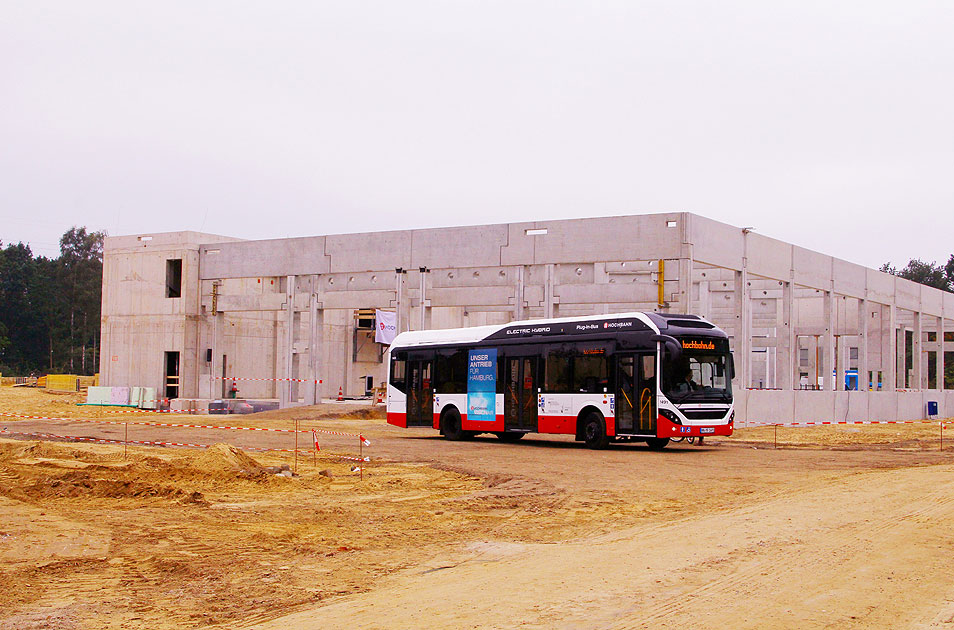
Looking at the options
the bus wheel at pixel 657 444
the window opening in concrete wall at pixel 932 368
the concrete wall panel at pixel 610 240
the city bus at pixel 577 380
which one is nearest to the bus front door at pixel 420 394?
the city bus at pixel 577 380

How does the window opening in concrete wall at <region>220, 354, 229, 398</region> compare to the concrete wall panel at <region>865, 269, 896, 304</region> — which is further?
the window opening in concrete wall at <region>220, 354, 229, 398</region>

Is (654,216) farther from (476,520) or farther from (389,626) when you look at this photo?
(389,626)

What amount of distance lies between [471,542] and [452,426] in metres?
16.6

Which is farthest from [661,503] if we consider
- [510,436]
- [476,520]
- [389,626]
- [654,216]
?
[654,216]

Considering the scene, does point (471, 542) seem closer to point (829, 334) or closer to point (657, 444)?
point (657, 444)

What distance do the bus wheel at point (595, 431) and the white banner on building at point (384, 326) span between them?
2540cm

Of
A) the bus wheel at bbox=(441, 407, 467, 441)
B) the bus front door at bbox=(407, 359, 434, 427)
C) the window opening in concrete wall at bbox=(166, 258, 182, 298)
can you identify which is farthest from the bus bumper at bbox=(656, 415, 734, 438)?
the window opening in concrete wall at bbox=(166, 258, 182, 298)

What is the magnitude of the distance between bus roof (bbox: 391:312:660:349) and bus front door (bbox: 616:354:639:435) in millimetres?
934

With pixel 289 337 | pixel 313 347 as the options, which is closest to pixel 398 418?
pixel 313 347

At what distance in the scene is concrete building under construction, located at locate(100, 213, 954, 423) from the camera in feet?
118

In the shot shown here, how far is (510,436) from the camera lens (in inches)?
1082

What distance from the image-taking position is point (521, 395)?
81.6 ft

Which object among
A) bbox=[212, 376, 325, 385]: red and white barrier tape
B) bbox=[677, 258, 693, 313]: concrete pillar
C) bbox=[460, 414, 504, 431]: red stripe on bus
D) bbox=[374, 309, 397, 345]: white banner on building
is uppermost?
bbox=[677, 258, 693, 313]: concrete pillar

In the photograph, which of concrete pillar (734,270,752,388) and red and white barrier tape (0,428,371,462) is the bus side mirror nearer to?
red and white barrier tape (0,428,371,462)
